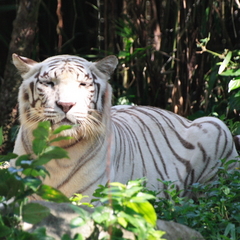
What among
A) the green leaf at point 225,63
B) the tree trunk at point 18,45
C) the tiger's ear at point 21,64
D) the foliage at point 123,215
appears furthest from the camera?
the tree trunk at point 18,45

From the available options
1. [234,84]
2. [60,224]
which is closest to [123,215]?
[60,224]

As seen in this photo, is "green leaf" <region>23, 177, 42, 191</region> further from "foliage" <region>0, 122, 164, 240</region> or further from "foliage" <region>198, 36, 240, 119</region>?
"foliage" <region>198, 36, 240, 119</region>

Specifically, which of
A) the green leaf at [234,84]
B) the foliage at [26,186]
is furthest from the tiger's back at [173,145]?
the foliage at [26,186]

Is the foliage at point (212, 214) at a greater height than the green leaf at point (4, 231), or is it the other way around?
the green leaf at point (4, 231)

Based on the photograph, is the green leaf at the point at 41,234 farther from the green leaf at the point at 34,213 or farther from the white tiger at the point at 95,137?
the white tiger at the point at 95,137

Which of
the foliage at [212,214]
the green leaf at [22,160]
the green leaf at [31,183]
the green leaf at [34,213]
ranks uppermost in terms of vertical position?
the green leaf at [22,160]

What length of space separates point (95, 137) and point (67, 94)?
40cm

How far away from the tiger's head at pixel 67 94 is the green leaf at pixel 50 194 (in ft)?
3.85

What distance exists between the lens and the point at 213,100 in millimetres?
6441

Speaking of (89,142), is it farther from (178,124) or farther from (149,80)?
(149,80)

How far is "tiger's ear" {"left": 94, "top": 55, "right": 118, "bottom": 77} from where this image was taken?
12.2 ft

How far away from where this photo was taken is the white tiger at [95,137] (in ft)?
11.2

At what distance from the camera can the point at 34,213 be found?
1.97 meters

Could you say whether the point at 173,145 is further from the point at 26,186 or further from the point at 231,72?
the point at 26,186
